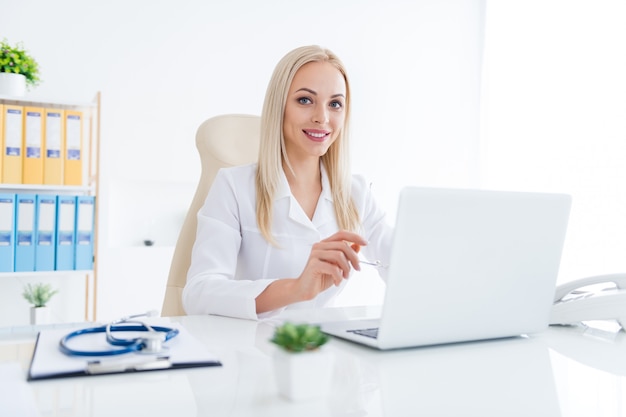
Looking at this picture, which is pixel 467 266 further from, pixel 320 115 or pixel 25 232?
pixel 25 232

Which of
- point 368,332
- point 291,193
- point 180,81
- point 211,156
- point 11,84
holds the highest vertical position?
point 180,81

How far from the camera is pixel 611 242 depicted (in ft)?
11.0

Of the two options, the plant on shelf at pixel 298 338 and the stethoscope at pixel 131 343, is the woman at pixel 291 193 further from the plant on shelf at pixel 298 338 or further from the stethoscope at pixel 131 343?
the plant on shelf at pixel 298 338

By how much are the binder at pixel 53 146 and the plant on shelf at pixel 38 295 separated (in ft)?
1.71

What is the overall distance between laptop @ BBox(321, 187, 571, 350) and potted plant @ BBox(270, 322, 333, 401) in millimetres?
224

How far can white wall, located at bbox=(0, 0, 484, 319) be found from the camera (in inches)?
123

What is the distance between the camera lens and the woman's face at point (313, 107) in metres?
1.70

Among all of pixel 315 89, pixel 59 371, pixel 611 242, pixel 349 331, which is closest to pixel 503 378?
pixel 349 331

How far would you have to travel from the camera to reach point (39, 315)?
2.84m

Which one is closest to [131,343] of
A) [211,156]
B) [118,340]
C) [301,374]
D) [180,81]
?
[118,340]

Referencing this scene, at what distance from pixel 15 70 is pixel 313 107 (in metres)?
1.68

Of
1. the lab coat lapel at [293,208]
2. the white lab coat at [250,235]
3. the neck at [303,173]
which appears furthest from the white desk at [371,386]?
the neck at [303,173]

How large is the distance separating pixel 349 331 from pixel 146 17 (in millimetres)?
2722

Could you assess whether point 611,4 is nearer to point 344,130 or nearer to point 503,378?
point 344,130
